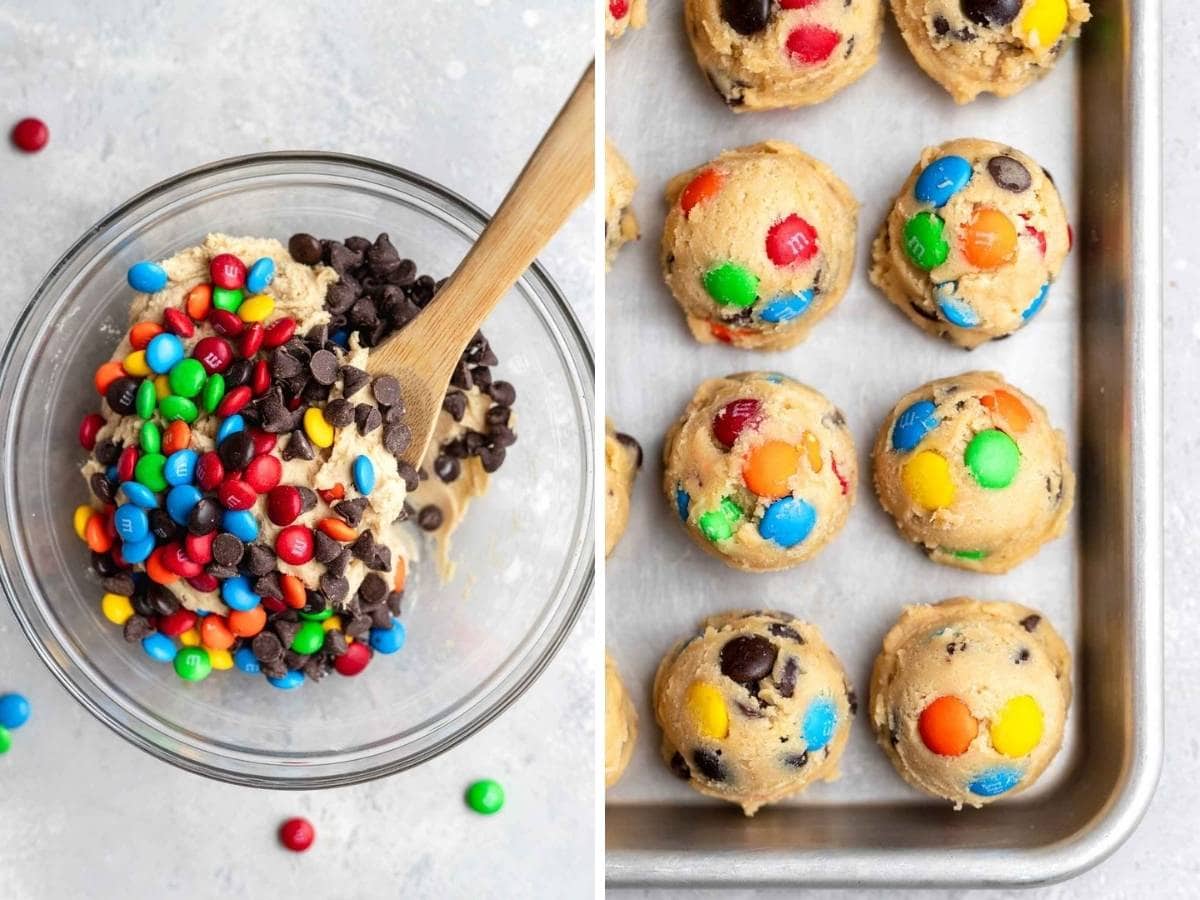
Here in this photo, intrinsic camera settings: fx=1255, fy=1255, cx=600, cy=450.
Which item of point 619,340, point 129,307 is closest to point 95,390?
point 129,307

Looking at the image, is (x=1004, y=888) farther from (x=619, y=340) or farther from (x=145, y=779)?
(x=145, y=779)

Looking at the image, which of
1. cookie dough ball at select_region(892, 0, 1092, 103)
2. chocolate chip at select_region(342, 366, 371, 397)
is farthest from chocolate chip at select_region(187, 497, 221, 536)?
cookie dough ball at select_region(892, 0, 1092, 103)

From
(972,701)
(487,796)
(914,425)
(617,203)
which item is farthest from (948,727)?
(617,203)

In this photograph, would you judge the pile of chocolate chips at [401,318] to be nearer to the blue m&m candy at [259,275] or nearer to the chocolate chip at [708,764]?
the blue m&m candy at [259,275]

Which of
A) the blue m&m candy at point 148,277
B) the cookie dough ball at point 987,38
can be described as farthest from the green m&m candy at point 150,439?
the cookie dough ball at point 987,38

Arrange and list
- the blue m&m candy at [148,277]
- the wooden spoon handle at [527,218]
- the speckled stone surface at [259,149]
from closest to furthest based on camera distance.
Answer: the wooden spoon handle at [527,218]
the blue m&m candy at [148,277]
the speckled stone surface at [259,149]

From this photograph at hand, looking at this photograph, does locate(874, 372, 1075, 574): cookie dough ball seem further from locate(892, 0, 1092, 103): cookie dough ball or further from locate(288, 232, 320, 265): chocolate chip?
locate(288, 232, 320, 265): chocolate chip
